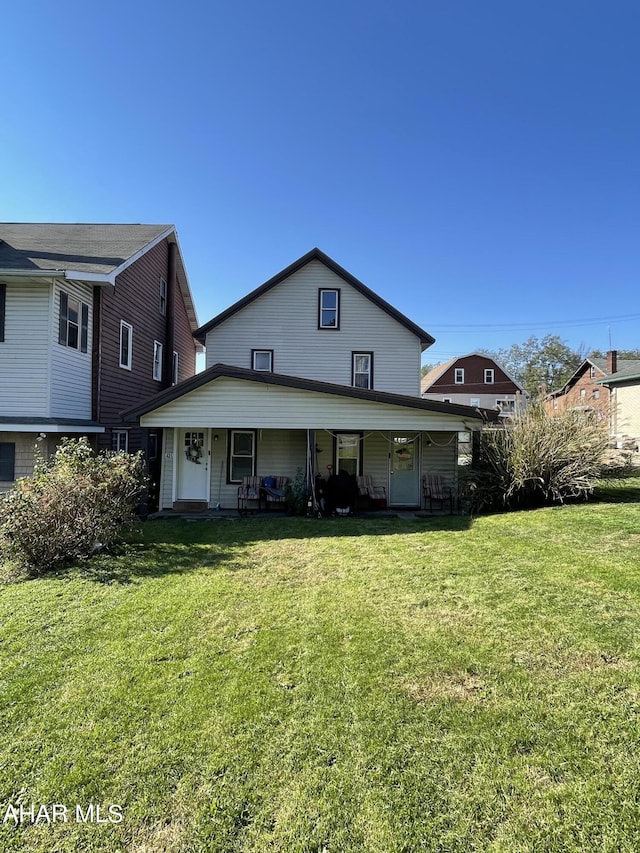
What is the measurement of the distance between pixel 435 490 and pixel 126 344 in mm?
10622

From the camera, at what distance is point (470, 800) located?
2.16 meters

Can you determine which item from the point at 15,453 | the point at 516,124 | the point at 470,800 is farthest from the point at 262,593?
the point at 516,124

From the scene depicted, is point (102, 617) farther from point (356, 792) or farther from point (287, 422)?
point (287, 422)

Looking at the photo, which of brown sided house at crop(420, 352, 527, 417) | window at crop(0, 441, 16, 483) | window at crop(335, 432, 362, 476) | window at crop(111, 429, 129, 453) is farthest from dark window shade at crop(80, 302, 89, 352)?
brown sided house at crop(420, 352, 527, 417)

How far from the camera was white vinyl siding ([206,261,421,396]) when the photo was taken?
1356cm

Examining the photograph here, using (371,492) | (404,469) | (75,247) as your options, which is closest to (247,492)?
(371,492)

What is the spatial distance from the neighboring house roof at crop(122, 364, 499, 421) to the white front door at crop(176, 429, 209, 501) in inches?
78.6

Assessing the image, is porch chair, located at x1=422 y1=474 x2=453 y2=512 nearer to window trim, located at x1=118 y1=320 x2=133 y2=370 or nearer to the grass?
the grass

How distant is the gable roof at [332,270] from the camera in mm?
13359

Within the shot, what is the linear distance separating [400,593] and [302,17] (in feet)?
43.0

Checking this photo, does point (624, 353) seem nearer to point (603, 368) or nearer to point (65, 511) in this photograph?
point (603, 368)

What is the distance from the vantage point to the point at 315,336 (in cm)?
1370

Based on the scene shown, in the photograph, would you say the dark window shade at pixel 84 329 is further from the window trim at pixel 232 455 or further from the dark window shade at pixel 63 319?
the window trim at pixel 232 455

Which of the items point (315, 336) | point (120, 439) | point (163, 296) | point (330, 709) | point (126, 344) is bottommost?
point (330, 709)
